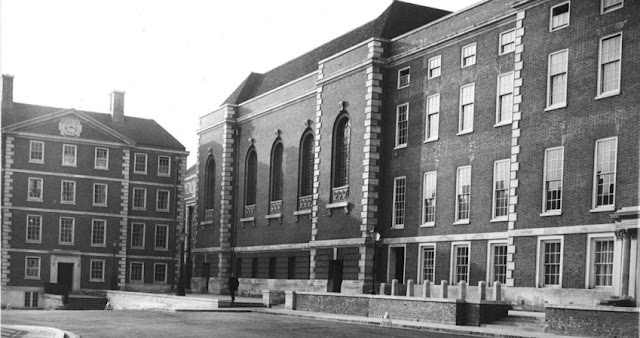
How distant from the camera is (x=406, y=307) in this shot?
1161 inches

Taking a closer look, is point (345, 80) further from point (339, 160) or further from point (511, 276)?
point (511, 276)

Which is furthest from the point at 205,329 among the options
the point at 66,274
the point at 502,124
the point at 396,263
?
the point at 66,274

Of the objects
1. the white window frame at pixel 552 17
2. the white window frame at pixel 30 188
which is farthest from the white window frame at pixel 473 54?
the white window frame at pixel 30 188

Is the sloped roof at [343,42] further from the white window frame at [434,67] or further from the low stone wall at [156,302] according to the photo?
the low stone wall at [156,302]

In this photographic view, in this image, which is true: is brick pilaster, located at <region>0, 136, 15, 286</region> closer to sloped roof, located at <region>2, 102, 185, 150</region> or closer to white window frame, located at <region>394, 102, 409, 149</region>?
sloped roof, located at <region>2, 102, 185, 150</region>

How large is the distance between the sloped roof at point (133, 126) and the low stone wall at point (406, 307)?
38.7 m

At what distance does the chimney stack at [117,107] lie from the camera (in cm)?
7394

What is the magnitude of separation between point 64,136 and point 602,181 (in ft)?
164

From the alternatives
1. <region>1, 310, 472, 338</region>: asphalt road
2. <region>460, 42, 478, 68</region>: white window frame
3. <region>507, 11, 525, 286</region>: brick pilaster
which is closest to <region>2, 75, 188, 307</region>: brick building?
<region>1, 310, 472, 338</region>: asphalt road

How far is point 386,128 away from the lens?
1655 inches

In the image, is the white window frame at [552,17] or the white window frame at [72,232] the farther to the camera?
the white window frame at [72,232]

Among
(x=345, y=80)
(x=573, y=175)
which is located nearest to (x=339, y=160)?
(x=345, y=80)

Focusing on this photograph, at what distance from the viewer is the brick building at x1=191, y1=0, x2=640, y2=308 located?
27578 mm

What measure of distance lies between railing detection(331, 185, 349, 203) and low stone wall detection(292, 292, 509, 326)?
8140 millimetres
